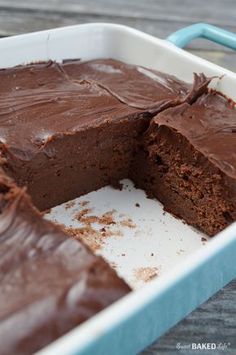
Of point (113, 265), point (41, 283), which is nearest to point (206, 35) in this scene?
point (113, 265)

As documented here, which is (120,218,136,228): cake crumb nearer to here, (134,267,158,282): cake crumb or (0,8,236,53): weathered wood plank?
(134,267,158,282): cake crumb

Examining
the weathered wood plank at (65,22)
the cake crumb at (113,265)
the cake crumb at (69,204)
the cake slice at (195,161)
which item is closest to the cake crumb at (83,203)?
the cake crumb at (69,204)

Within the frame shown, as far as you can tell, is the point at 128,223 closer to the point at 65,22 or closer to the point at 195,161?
the point at 195,161

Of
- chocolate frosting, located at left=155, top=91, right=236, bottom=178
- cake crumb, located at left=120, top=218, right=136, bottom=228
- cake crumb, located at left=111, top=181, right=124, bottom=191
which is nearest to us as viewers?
chocolate frosting, located at left=155, top=91, right=236, bottom=178

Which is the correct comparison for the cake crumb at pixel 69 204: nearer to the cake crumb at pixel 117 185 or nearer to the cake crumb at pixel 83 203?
the cake crumb at pixel 83 203

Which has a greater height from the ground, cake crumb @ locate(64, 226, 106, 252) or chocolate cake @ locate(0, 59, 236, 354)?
chocolate cake @ locate(0, 59, 236, 354)

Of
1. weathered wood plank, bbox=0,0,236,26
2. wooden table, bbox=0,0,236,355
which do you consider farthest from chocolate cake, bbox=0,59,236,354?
weathered wood plank, bbox=0,0,236,26
